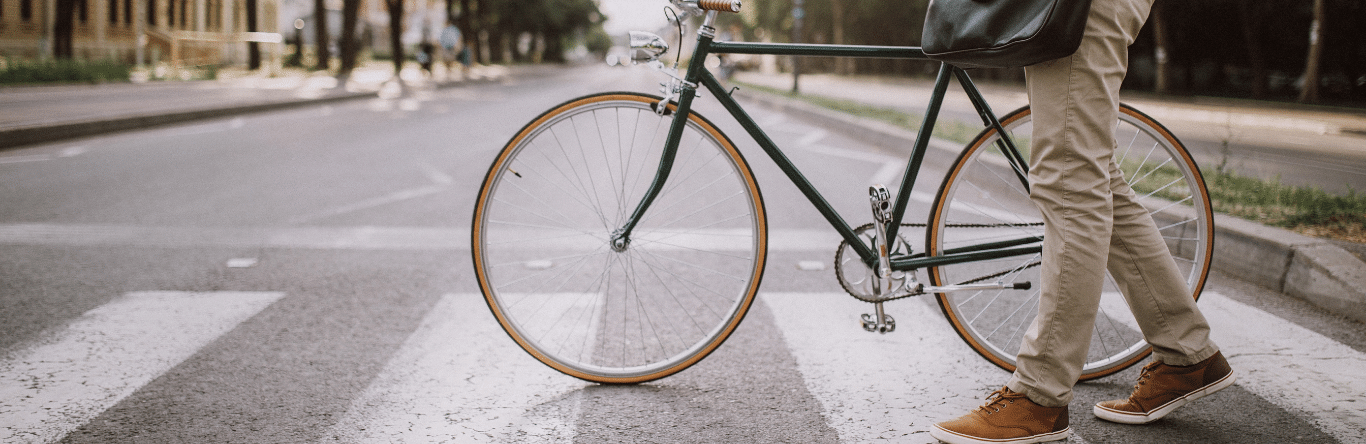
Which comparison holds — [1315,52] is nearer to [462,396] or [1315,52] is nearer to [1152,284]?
[1152,284]

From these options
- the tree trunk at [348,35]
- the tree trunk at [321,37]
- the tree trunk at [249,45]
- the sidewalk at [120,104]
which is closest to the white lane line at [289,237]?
the sidewalk at [120,104]

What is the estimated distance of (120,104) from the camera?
14.5 meters

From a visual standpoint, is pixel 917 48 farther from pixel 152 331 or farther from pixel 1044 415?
pixel 152 331

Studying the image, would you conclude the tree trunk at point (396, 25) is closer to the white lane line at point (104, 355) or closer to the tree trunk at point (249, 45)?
the tree trunk at point (249, 45)

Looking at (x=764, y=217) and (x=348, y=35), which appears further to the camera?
(x=348, y=35)

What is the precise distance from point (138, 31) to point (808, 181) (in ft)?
103

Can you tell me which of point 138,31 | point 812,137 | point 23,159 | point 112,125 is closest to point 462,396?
point 23,159

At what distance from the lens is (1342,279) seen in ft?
12.3

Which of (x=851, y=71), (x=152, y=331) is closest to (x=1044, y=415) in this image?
(x=152, y=331)

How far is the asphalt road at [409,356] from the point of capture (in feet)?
8.36

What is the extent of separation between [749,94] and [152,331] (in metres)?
21.4

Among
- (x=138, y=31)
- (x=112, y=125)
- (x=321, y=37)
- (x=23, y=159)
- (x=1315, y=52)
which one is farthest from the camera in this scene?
(x=321, y=37)

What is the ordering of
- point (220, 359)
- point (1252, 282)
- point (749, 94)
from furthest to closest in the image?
1. point (749, 94)
2. point (1252, 282)
3. point (220, 359)

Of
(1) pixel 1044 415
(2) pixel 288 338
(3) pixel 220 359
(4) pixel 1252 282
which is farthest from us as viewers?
(4) pixel 1252 282
